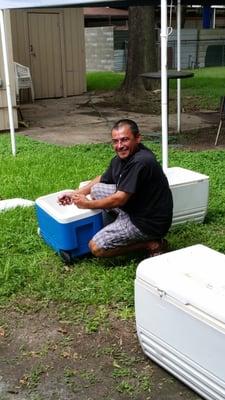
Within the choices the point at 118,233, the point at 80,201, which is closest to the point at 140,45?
the point at 80,201

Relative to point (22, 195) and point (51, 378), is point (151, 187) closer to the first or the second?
point (51, 378)

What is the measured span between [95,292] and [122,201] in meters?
0.59

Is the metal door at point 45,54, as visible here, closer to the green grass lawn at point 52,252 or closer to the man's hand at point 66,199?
the green grass lawn at point 52,252

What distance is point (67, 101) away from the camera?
13.7 metres

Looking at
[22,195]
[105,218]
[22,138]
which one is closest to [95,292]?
[105,218]

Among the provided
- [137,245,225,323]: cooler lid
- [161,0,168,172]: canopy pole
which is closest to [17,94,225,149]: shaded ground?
[161,0,168,172]: canopy pole

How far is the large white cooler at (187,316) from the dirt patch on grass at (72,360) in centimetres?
12

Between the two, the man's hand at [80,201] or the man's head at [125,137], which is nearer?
the man's head at [125,137]

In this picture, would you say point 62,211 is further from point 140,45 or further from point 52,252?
point 140,45

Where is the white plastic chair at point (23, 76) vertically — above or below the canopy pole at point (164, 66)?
below

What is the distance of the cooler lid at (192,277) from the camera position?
7.46ft

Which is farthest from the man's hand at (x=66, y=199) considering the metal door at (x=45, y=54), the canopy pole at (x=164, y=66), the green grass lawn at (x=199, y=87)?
the metal door at (x=45, y=54)

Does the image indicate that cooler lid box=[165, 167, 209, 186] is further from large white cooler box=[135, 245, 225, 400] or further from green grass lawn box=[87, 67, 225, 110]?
green grass lawn box=[87, 67, 225, 110]

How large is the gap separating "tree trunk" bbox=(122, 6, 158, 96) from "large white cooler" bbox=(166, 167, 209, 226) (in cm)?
855
